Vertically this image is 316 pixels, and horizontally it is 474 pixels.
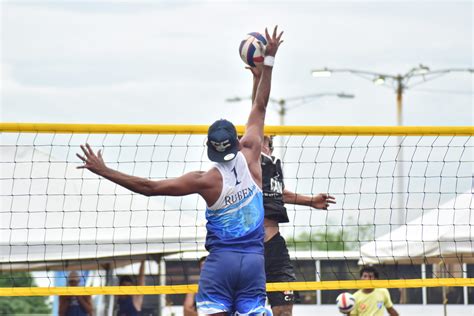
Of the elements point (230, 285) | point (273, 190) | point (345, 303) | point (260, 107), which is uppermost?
point (260, 107)

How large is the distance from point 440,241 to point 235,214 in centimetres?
Result: 665

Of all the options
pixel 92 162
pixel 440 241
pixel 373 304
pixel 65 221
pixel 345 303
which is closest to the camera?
pixel 92 162

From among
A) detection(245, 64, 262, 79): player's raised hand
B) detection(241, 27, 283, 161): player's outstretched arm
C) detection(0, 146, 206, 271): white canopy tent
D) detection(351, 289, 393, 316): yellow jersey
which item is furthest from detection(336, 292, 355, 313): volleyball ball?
detection(241, 27, 283, 161): player's outstretched arm

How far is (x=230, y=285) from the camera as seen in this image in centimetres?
836

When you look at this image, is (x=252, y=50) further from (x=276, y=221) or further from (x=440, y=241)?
(x=440, y=241)

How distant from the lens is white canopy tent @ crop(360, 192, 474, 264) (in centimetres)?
1466

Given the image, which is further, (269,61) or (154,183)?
(269,61)

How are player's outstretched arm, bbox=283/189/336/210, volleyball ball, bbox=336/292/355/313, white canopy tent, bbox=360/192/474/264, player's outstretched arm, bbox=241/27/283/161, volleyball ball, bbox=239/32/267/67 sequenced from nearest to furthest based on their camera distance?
player's outstretched arm, bbox=241/27/283/161, volleyball ball, bbox=239/32/267/67, player's outstretched arm, bbox=283/189/336/210, white canopy tent, bbox=360/192/474/264, volleyball ball, bbox=336/292/355/313

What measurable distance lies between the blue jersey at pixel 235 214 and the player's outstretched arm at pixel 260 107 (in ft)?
0.79

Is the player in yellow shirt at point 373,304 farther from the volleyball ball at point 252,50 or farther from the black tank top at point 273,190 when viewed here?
the volleyball ball at point 252,50

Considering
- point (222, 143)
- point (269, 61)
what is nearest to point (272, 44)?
point (269, 61)

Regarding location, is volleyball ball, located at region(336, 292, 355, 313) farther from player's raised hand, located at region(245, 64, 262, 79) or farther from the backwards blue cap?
the backwards blue cap

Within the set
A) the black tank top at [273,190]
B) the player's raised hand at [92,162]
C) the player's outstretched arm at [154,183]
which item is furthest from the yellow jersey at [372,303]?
the player's raised hand at [92,162]

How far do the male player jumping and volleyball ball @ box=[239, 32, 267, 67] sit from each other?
3.43 feet
